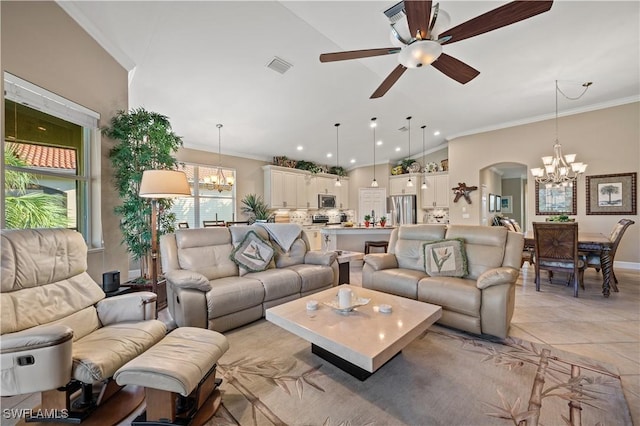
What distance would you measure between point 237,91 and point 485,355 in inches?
186

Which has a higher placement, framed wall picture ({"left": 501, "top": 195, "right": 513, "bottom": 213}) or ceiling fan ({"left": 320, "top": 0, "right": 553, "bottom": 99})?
ceiling fan ({"left": 320, "top": 0, "right": 553, "bottom": 99})

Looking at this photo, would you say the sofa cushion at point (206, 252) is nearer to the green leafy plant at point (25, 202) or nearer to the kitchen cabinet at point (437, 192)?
the green leafy plant at point (25, 202)

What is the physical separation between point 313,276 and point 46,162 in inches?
118

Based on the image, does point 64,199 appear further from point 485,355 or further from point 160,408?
point 485,355

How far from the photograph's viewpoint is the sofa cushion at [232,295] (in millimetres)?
2477

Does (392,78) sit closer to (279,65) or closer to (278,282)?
(279,65)

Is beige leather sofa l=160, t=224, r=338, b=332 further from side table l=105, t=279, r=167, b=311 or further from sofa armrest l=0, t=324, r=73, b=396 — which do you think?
sofa armrest l=0, t=324, r=73, b=396

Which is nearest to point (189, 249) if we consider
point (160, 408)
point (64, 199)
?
point (64, 199)

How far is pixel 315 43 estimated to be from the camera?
351 cm

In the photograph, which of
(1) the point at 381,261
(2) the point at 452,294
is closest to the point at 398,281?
(1) the point at 381,261

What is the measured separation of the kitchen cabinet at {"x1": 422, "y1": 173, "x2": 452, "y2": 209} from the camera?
24.5 ft

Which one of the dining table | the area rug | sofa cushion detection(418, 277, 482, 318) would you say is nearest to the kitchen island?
sofa cushion detection(418, 277, 482, 318)

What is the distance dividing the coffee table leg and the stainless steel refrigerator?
251 inches

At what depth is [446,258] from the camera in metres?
2.93
